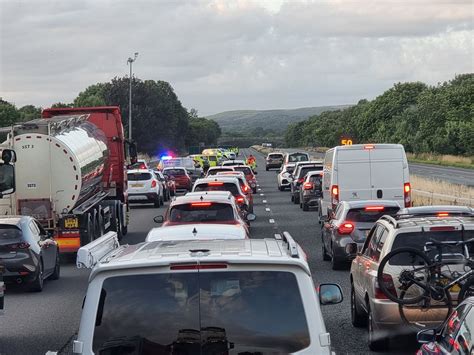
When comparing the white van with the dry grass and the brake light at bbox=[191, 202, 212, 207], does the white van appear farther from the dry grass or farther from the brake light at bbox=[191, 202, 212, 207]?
the brake light at bbox=[191, 202, 212, 207]

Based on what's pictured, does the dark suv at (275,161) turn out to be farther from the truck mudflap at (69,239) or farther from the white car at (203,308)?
the white car at (203,308)

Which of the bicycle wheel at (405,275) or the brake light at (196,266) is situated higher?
the brake light at (196,266)

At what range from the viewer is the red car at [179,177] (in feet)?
187

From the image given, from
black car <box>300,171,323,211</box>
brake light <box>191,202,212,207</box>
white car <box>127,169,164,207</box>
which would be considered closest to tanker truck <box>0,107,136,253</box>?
brake light <box>191,202,212,207</box>

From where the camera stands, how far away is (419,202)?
3922 cm

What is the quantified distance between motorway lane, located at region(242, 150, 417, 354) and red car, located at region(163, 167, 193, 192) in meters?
3.96

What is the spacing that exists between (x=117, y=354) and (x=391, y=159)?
21.5 meters

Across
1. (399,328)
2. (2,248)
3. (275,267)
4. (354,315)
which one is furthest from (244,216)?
(275,267)

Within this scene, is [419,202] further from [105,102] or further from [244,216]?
[105,102]

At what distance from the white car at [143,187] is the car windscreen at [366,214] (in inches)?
936

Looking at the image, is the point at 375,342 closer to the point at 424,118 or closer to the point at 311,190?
the point at 311,190

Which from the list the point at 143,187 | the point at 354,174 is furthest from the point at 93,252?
the point at 143,187

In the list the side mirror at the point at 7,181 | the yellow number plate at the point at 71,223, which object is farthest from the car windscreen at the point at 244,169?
the side mirror at the point at 7,181

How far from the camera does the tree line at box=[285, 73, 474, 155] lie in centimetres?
10206
